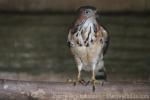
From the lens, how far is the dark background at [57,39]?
221cm

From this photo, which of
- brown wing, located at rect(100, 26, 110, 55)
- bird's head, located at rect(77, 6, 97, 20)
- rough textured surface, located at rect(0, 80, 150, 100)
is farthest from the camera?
brown wing, located at rect(100, 26, 110, 55)

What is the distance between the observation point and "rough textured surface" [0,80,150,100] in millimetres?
1865

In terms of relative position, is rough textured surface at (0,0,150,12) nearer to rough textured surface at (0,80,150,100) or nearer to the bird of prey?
the bird of prey

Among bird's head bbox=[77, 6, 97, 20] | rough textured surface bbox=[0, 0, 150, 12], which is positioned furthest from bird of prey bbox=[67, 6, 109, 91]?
rough textured surface bbox=[0, 0, 150, 12]

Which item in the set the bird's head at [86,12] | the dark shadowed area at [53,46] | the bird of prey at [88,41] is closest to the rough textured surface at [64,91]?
the bird of prey at [88,41]

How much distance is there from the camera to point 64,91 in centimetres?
187

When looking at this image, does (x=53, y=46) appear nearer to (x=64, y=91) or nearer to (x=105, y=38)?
(x=105, y=38)

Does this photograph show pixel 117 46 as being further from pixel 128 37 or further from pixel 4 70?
pixel 4 70

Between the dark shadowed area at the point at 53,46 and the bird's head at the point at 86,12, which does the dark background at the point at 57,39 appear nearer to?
the dark shadowed area at the point at 53,46

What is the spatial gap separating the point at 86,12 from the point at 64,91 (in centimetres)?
27

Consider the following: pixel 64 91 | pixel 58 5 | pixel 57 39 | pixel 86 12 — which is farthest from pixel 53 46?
pixel 64 91

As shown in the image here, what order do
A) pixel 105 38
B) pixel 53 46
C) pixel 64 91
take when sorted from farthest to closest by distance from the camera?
pixel 53 46 → pixel 105 38 → pixel 64 91

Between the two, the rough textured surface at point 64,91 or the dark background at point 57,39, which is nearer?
the rough textured surface at point 64,91

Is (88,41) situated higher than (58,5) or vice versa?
(58,5)
